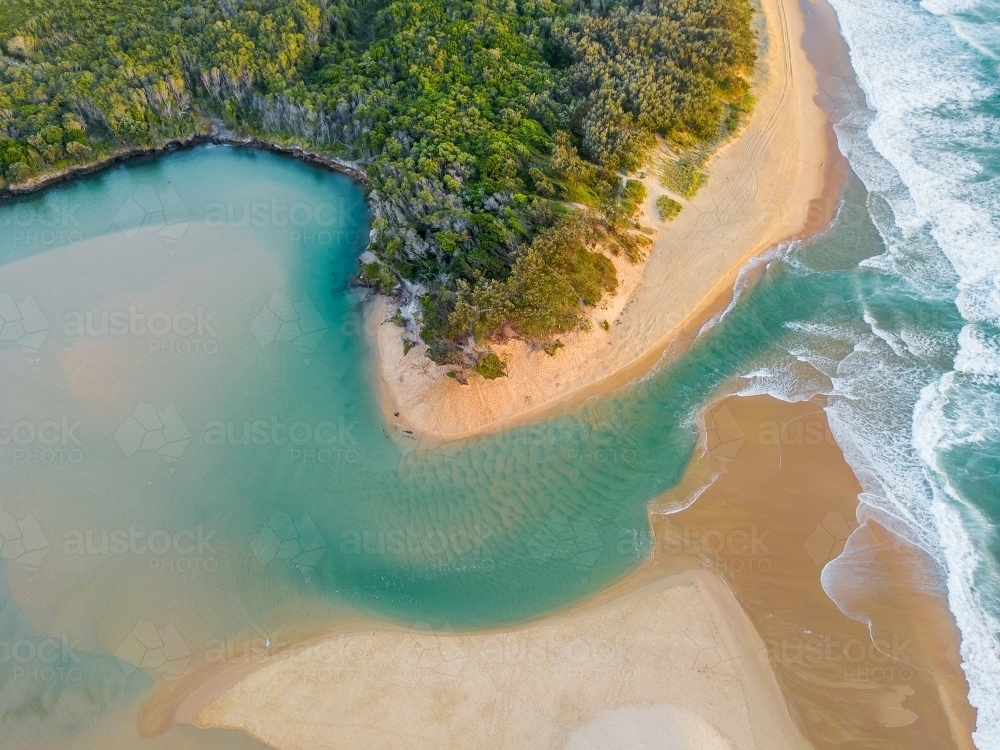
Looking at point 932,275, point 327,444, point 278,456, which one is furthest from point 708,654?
point 932,275

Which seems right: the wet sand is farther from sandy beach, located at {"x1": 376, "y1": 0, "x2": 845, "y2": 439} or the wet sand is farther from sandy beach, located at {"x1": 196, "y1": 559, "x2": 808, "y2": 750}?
sandy beach, located at {"x1": 376, "y1": 0, "x2": 845, "y2": 439}

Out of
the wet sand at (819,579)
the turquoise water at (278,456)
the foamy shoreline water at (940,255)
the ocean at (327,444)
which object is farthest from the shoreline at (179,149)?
the foamy shoreline water at (940,255)

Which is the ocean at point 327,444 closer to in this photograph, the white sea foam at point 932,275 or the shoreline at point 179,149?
the white sea foam at point 932,275

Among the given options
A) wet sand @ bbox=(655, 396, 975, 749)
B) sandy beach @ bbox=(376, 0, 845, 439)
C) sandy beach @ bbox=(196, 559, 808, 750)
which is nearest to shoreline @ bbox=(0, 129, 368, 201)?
sandy beach @ bbox=(376, 0, 845, 439)

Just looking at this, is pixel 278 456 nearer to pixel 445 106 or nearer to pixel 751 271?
pixel 445 106

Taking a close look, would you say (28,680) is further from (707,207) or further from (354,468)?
(707,207)

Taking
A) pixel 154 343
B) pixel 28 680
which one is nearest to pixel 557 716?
pixel 28 680

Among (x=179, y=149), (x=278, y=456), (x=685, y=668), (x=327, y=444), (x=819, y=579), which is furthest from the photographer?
(x=179, y=149)
